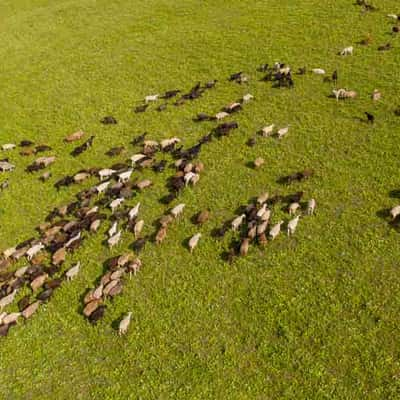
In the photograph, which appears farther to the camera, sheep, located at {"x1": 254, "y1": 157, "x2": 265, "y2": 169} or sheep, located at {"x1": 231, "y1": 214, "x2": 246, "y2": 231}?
sheep, located at {"x1": 254, "y1": 157, "x2": 265, "y2": 169}

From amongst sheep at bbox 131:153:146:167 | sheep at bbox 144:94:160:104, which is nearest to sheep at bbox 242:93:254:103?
sheep at bbox 144:94:160:104

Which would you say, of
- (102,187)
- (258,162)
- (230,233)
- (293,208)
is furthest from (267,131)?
(102,187)

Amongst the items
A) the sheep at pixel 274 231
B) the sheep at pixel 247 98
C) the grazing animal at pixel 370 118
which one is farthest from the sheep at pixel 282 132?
the sheep at pixel 274 231

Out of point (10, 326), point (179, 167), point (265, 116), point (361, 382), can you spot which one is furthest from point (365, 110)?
point (10, 326)

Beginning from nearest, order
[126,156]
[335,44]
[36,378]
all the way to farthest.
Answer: [36,378] < [126,156] < [335,44]

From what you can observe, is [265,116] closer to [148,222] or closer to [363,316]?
[148,222]

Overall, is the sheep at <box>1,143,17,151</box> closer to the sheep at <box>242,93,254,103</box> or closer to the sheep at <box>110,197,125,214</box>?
the sheep at <box>110,197,125,214</box>

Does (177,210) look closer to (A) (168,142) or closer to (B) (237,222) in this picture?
(B) (237,222)
